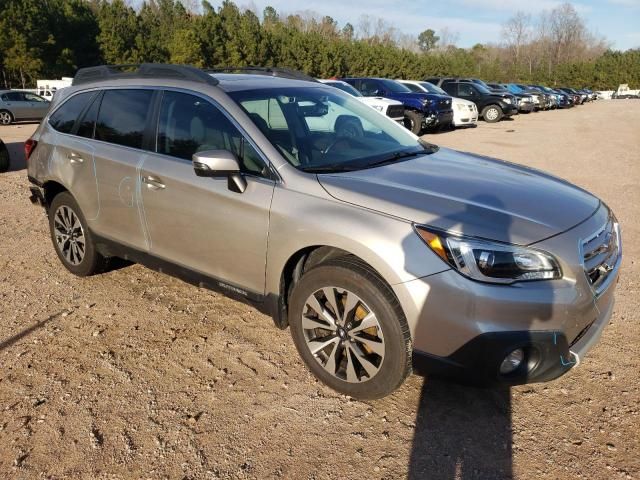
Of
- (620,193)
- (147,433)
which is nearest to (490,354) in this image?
(147,433)

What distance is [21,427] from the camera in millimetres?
2852

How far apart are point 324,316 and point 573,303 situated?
1.28 meters

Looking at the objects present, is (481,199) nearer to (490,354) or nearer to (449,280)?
(449,280)

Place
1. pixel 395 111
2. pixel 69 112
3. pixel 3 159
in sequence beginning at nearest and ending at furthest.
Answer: pixel 69 112, pixel 3 159, pixel 395 111

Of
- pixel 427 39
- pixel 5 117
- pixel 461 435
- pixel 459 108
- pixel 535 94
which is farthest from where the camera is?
pixel 427 39

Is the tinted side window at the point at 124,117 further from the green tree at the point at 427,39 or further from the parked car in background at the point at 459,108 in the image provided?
the green tree at the point at 427,39

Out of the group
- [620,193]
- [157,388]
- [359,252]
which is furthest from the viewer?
[620,193]

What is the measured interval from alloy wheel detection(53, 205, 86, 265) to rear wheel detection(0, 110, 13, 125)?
1998 cm

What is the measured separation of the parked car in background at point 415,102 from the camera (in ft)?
54.6

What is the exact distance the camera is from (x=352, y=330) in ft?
9.51

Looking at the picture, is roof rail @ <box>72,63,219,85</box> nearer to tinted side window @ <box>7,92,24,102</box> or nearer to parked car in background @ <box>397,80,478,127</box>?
parked car in background @ <box>397,80,478,127</box>

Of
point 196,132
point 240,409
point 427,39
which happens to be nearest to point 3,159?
point 196,132

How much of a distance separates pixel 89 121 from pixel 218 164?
197 centimetres

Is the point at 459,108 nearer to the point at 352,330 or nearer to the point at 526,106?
the point at 526,106
